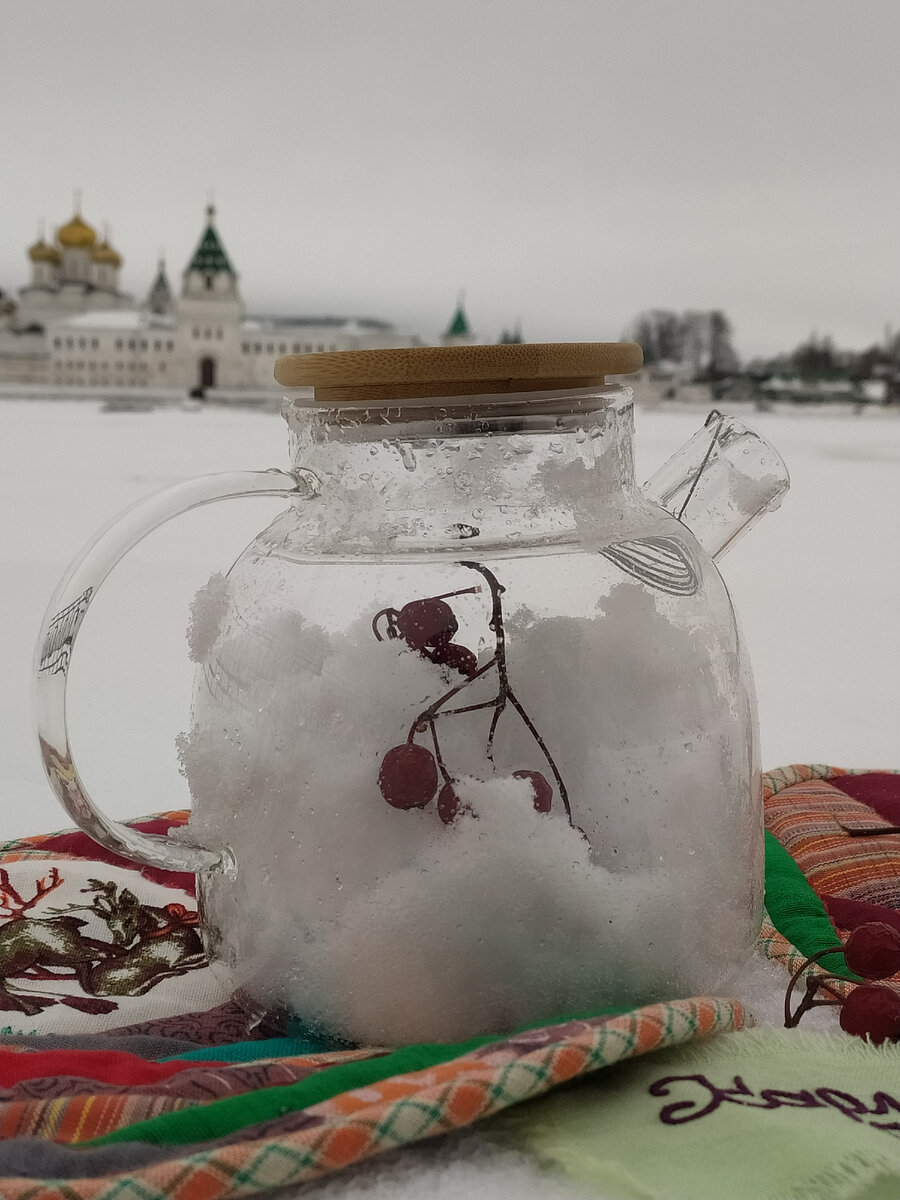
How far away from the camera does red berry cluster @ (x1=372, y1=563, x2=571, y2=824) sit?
544mm

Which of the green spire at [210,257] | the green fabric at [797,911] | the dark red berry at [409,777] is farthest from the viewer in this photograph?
the green spire at [210,257]

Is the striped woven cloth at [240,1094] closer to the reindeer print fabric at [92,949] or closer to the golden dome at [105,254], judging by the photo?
the reindeer print fabric at [92,949]

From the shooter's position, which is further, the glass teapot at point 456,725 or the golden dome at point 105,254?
the golden dome at point 105,254

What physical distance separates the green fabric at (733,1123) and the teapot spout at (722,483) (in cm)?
29

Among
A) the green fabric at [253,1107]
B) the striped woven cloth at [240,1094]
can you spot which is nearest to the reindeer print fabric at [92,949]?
the striped woven cloth at [240,1094]

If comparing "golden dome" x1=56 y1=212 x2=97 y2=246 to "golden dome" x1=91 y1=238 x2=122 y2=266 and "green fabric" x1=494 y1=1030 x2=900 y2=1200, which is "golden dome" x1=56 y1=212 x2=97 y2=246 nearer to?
"golden dome" x1=91 y1=238 x2=122 y2=266

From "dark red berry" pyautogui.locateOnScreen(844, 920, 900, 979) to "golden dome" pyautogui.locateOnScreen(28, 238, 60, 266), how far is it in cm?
1875

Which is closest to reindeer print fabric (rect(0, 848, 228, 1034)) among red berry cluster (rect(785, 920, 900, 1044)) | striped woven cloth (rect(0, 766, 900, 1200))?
striped woven cloth (rect(0, 766, 900, 1200))

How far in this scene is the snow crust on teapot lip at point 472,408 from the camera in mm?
569

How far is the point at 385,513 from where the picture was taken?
1.96 feet

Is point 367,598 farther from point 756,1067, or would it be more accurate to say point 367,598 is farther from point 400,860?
point 756,1067

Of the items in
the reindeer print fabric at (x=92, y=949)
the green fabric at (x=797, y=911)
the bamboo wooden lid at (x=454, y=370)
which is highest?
the bamboo wooden lid at (x=454, y=370)

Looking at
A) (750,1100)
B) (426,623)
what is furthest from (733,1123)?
(426,623)

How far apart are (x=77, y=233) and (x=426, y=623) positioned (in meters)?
18.6
